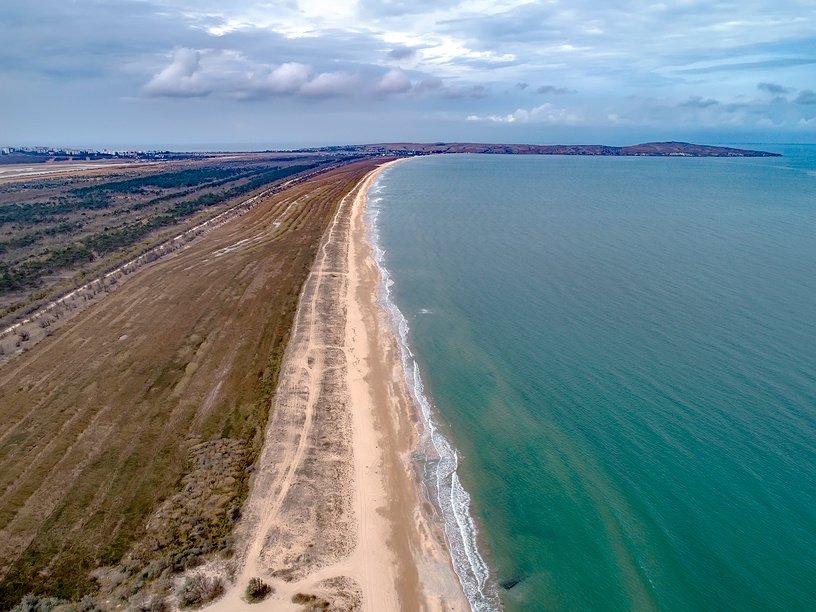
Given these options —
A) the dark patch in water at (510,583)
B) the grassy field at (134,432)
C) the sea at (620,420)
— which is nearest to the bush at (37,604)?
the grassy field at (134,432)

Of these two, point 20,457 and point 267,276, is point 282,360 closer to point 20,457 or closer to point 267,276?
point 20,457

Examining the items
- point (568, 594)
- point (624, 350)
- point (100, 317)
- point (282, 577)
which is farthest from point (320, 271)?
point (568, 594)

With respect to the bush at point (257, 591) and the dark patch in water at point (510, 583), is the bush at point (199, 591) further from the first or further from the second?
the dark patch in water at point (510, 583)

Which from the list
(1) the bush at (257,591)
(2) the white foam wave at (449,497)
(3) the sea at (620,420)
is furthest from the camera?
(3) the sea at (620,420)

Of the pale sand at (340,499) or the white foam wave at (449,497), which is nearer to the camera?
the pale sand at (340,499)

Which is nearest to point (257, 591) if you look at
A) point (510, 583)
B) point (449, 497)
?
point (449, 497)
